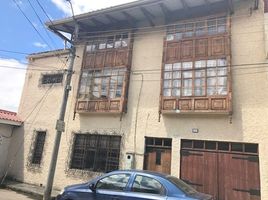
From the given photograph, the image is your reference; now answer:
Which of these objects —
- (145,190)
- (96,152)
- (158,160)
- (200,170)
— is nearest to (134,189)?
(145,190)

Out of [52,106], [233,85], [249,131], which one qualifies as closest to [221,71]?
[233,85]

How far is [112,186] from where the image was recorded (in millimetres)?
6973

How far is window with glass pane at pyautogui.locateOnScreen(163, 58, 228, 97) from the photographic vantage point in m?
11.4

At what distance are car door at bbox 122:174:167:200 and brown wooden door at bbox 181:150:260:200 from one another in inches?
196

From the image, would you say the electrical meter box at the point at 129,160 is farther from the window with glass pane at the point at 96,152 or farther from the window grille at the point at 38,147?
the window grille at the point at 38,147

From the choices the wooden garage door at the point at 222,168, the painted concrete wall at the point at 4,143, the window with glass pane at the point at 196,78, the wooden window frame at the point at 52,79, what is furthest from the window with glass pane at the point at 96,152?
the painted concrete wall at the point at 4,143

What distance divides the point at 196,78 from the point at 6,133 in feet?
36.9

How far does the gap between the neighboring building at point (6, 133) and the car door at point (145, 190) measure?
11.4 meters

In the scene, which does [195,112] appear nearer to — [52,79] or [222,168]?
[222,168]

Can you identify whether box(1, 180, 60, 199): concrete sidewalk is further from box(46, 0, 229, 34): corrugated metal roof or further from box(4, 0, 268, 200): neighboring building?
box(46, 0, 229, 34): corrugated metal roof

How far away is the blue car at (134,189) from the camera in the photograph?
6227 mm

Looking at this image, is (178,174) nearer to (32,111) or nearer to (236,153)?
(236,153)

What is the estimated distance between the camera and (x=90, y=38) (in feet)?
50.4

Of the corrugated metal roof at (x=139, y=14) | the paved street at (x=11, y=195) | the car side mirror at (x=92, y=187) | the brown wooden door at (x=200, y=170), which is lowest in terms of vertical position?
the paved street at (x=11, y=195)
